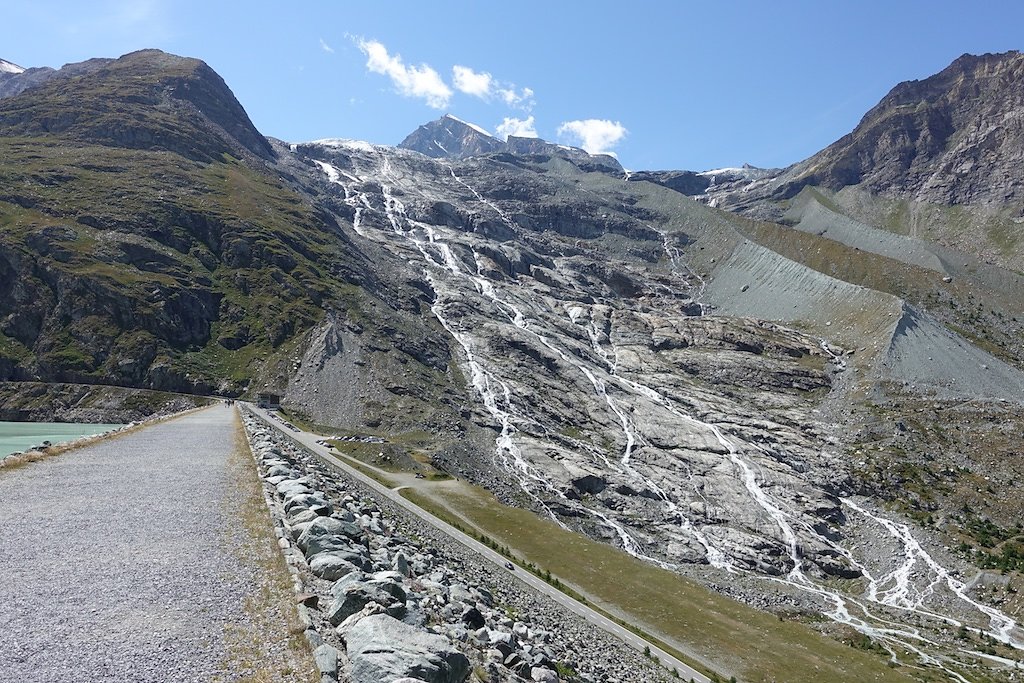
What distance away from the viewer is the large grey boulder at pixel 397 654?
10359 millimetres

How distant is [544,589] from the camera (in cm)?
3578

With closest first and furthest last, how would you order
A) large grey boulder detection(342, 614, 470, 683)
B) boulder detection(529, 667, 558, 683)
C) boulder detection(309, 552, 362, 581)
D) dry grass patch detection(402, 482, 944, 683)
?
large grey boulder detection(342, 614, 470, 683)
boulder detection(309, 552, 362, 581)
boulder detection(529, 667, 558, 683)
dry grass patch detection(402, 482, 944, 683)

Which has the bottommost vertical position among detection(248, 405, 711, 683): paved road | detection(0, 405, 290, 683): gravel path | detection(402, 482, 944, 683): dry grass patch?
detection(402, 482, 944, 683): dry grass patch

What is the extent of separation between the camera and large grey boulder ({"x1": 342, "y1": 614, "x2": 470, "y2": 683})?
1036 centimetres

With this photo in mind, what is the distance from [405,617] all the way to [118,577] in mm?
7022

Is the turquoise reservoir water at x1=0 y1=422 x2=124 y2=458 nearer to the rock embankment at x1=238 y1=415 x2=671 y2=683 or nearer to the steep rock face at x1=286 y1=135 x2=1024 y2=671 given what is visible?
the steep rock face at x1=286 y1=135 x2=1024 y2=671

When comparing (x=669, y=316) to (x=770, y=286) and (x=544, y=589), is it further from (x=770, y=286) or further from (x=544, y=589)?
(x=544, y=589)

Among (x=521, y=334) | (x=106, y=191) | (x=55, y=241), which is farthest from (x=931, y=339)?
(x=106, y=191)

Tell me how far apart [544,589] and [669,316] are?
147 meters

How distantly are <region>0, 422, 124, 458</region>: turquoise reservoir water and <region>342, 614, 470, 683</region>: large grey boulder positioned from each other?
54.5 m

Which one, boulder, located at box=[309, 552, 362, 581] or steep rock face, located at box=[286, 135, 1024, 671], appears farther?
steep rock face, located at box=[286, 135, 1024, 671]

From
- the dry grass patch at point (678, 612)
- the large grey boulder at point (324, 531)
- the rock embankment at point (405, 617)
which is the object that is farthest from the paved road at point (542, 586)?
the large grey boulder at point (324, 531)

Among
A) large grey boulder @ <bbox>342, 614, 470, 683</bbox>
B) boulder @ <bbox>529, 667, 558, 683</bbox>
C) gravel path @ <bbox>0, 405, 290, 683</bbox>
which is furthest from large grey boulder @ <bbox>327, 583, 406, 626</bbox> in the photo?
boulder @ <bbox>529, 667, 558, 683</bbox>

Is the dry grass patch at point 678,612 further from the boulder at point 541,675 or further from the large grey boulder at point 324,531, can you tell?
the large grey boulder at point 324,531
